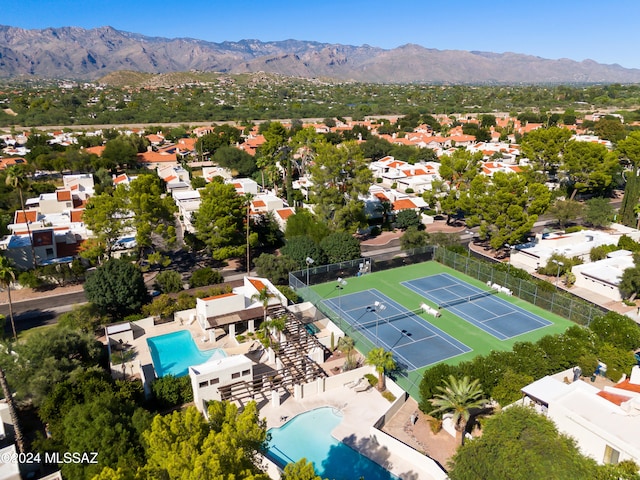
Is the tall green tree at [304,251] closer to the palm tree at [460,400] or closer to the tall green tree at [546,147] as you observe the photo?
the palm tree at [460,400]

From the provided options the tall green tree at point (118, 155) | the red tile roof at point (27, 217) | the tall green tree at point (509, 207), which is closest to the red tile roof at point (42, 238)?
the red tile roof at point (27, 217)

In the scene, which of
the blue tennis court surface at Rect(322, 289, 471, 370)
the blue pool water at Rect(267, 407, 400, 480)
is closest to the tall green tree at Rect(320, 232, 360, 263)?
the blue tennis court surface at Rect(322, 289, 471, 370)

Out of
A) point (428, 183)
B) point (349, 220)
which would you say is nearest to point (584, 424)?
point (349, 220)

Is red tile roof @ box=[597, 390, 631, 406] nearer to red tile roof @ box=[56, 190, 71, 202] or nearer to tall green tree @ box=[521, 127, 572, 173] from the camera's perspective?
tall green tree @ box=[521, 127, 572, 173]

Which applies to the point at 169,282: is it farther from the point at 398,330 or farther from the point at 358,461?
the point at 358,461

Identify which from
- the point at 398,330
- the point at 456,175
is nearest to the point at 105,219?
the point at 398,330
